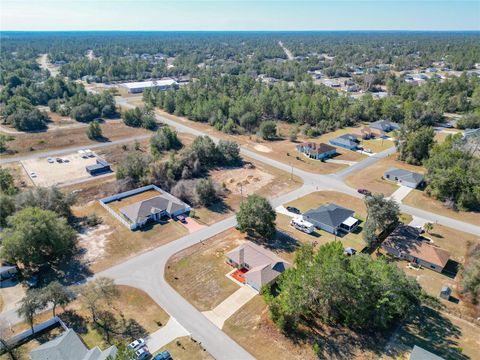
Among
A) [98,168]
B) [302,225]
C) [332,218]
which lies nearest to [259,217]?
[302,225]

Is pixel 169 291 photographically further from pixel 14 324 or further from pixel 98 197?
pixel 98 197

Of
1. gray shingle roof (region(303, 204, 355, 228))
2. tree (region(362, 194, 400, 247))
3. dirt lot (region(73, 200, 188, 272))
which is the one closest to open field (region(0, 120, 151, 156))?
dirt lot (region(73, 200, 188, 272))

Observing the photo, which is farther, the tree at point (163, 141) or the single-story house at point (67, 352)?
the tree at point (163, 141)

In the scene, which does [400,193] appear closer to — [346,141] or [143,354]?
[346,141]

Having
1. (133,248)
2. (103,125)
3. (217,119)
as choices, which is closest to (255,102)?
(217,119)

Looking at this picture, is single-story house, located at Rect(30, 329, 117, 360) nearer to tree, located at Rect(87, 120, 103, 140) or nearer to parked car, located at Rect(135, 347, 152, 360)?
parked car, located at Rect(135, 347, 152, 360)

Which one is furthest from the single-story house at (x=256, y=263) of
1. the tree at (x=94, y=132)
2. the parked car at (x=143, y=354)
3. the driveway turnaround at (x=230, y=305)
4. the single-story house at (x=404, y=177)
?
the tree at (x=94, y=132)

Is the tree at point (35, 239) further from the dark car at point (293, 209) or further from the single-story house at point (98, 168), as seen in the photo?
the dark car at point (293, 209)
